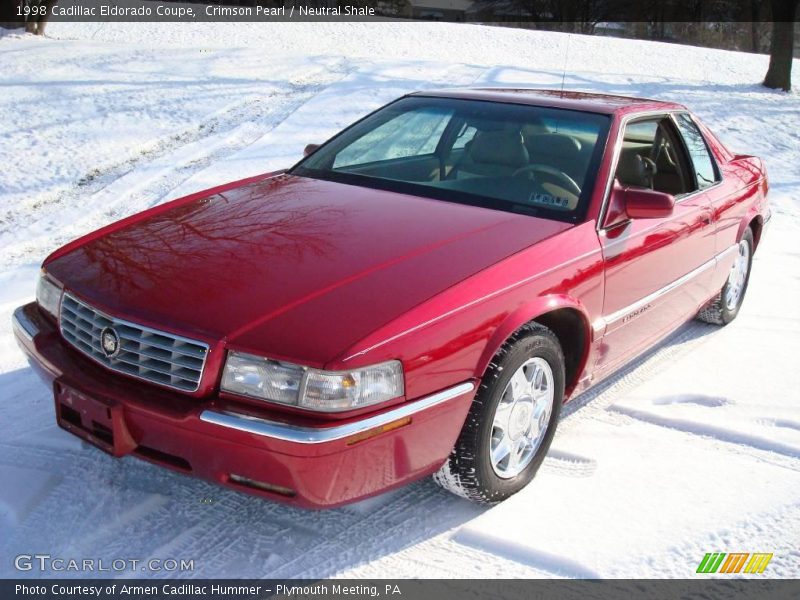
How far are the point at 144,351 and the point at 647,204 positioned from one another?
2048 millimetres

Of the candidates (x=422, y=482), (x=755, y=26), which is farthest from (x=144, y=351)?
(x=755, y=26)

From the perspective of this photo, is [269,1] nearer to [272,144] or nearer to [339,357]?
[272,144]

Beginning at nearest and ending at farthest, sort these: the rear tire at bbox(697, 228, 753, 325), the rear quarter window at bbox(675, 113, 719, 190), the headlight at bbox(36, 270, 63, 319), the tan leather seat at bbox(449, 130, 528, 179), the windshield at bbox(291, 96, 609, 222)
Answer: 1. the headlight at bbox(36, 270, 63, 319)
2. the windshield at bbox(291, 96, 609, 222)
3. the tan leather seat at bbox(449, 130, 528, 179)
4. the rear quarter window at bbox(675, 113, 719, 190)
5. the rear tire at bbox(697, 228, 753, 325)

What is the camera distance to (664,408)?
381cm

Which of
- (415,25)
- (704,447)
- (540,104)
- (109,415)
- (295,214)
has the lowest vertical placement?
(704,447)

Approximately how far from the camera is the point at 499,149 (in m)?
3.62

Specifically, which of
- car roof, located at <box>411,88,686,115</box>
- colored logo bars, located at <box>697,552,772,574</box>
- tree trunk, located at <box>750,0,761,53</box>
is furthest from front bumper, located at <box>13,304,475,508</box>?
tree trunk, located at <box>750,0,761,53</box>

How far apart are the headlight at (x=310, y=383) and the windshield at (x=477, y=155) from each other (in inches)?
47.7

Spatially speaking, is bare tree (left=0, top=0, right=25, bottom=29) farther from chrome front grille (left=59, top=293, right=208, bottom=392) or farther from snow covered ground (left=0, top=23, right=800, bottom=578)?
chrome front grille (left=59, top=293, right=208, bottom=392)

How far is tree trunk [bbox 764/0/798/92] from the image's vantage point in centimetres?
1375

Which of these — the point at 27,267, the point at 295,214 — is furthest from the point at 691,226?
the point at 27,267

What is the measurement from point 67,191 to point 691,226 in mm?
5634

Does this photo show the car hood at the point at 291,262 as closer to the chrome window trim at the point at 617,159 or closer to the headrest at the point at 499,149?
the chrome window trim at the point at 617,159

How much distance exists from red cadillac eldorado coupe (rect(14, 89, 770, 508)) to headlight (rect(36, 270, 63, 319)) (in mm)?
13
